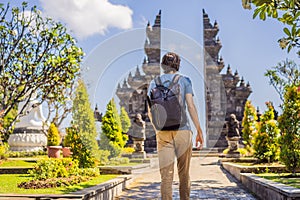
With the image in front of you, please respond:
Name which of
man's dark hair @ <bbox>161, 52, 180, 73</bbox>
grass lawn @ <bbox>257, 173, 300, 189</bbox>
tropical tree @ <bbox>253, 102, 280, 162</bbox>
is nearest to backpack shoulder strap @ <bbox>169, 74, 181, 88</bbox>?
man's dark hair @ <bbox>161, 52, 180, 73</bbox>

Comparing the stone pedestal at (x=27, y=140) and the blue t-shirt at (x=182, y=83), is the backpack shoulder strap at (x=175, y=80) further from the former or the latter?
the stone pedestal at (x=27, y=140)

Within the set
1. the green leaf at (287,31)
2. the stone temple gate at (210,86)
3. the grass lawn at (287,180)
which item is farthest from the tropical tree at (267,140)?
the stone temple gate at (210,86)

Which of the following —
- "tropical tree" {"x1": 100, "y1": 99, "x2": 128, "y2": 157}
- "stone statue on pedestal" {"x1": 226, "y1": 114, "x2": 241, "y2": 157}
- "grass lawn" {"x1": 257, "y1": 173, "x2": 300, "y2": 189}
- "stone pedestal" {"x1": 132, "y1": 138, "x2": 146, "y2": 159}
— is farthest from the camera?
"stone statue on pedestal" {"x1": 226, "y1": 114, "x2": 241, "y2": 157}

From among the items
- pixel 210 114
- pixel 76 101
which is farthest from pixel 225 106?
pixel 76 101

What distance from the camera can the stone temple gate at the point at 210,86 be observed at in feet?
98.3

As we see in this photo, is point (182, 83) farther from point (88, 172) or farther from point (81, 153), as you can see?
point (81, 153)

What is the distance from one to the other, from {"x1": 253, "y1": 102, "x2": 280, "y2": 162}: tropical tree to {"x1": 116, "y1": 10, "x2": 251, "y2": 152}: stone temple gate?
16.5 m

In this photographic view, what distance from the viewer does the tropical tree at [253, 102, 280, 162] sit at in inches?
488

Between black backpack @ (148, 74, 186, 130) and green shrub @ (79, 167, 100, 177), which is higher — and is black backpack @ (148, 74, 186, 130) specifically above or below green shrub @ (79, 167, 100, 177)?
above

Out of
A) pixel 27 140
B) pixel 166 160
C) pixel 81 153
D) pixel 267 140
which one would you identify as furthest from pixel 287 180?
pixel 27 140

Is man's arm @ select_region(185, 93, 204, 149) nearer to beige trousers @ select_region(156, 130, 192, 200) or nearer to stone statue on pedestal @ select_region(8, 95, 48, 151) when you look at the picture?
beige trousers @ select_region(156, 130, 192, 200)

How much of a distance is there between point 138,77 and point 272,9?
26327 millimetres

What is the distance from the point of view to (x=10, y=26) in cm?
1269

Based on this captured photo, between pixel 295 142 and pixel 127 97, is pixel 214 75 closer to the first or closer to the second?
pixel 127 97
